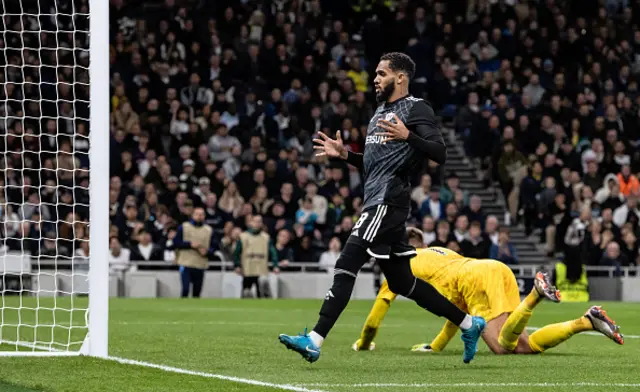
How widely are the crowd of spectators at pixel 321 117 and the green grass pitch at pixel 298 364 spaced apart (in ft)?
27.1

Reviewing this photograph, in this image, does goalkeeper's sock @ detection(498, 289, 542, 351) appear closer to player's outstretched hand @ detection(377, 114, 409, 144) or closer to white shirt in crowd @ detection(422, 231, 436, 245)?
player's outstretched hand @ detection(377, 114, 409, 144)

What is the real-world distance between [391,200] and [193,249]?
14119 mm

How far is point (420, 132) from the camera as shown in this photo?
30.7 feet

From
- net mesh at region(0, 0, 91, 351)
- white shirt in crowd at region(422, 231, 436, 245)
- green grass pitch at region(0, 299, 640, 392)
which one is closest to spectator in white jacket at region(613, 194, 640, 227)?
white shirt in crowd at region(422, 231, 436, 245)

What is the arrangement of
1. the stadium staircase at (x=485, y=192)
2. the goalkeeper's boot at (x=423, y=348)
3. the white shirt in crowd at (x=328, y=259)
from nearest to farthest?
1. the goalkeeper's boot at (x=423, y=348)
2. the white shirt in crowd at (x=328, y=259)
3. the stadium staircase at (x=485, y=192)

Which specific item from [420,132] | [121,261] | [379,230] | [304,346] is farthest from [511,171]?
[304,346]

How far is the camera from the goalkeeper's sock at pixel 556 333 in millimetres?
10194

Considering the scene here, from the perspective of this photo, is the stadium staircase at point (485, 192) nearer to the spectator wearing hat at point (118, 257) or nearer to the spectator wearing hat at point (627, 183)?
the spectator wearing hat at point (627, 183)

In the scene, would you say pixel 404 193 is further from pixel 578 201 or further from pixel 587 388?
pixel 578 201

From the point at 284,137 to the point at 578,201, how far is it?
5911 millimetres

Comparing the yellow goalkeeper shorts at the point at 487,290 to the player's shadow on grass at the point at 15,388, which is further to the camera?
the yellow goalkeeper shorts at the point at 487,290

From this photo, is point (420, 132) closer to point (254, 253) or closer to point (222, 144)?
point (254, 253)

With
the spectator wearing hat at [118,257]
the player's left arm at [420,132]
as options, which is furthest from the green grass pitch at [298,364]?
the spectator wearing hat at [118,257]

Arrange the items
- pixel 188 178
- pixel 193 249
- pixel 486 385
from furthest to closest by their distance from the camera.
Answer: pixel 188 178
pixel 193 249
pixel 486 385
